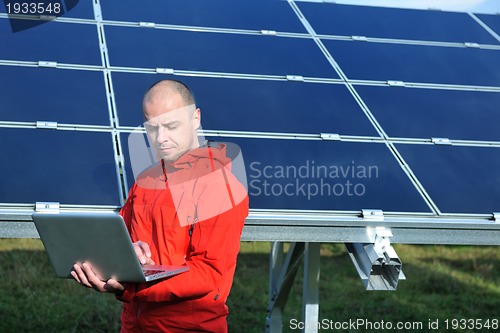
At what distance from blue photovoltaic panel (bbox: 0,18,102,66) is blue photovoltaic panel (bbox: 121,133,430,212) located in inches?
49.9

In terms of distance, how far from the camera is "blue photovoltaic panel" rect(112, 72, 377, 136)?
5.64 m

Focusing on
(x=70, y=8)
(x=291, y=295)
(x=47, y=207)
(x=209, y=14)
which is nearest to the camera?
(x=47, y=207)

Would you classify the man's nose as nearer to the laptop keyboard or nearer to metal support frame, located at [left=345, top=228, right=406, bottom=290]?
the laptop keyboard

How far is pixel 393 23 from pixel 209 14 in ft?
5.66

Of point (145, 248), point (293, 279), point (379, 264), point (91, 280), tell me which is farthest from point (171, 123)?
point (293, 279)

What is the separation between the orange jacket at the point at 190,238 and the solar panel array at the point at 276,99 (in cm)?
93

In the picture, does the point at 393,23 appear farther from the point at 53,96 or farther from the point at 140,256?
the point at 140,256

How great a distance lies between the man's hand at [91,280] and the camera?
3.46m

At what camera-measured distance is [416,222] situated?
192 inches

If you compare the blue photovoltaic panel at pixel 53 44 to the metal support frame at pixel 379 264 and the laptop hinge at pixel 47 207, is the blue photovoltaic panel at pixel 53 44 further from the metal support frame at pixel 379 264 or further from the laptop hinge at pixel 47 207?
the metal support frame at pixel 379 264

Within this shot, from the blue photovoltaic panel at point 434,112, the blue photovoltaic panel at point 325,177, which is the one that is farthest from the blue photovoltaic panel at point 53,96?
the blue photovoltaic panel at point 434,112

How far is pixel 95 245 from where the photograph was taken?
338 centimetres

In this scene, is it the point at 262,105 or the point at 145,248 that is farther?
the point at 262,105

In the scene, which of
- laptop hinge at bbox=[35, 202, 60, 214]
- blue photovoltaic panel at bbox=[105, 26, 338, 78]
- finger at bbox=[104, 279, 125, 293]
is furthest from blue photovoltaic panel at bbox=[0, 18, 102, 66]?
finger at bbox=[104, 279, 125, 293]
